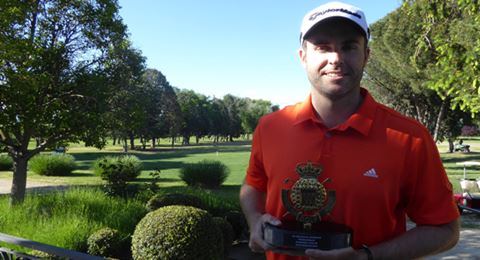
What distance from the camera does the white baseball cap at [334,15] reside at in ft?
5.65

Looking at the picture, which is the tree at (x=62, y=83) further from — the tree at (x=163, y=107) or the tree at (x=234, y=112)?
the tree at (x=234, y=112)

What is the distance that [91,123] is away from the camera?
11.7 metres

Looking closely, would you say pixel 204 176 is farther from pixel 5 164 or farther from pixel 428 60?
pixel 5 164

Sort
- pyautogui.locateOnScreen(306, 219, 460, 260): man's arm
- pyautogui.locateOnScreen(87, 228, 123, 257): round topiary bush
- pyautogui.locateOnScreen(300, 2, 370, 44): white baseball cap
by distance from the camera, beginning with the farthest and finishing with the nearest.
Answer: pyautogui.locateOnScreen(87, 228, 123, 257): round topiary bush
pyautogui.locateOnScreen(300, 2, 370, 44): white baseball cap
pyautogui.locateOnScreen(306, 219, 460, 260): man's arm

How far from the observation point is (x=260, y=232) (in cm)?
178

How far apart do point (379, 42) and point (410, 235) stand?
36.2m

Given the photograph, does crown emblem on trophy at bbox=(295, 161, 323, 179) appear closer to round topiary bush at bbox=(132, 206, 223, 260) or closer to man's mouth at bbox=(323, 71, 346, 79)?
man's mouth at bbox=(323, 71, 346, 79)

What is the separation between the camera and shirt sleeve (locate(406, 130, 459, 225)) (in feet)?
5.58

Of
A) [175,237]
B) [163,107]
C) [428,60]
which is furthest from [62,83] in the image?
[163,107]

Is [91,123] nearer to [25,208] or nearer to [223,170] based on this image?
[25,208]

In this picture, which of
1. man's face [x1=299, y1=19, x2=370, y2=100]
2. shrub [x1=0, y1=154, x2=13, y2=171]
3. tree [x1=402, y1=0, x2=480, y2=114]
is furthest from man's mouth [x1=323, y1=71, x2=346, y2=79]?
shrub [x1=0, y1=154, x2=13, y2=171]

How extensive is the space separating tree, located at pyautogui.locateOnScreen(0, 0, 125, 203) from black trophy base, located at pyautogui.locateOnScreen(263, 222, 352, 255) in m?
10.1

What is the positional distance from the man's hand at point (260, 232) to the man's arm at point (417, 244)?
0.66ft

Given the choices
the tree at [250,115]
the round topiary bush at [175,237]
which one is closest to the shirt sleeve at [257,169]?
the round topiary bush at [175,237]
